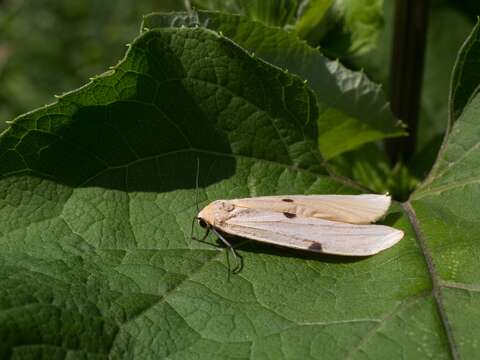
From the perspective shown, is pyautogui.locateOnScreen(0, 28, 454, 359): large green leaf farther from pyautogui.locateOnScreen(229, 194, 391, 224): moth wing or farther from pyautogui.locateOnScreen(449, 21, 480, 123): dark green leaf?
A: pyautogui.locateOnScreen(449, 21, 480, 123): dark green leaf

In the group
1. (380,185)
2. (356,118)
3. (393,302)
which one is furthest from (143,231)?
(380,185)

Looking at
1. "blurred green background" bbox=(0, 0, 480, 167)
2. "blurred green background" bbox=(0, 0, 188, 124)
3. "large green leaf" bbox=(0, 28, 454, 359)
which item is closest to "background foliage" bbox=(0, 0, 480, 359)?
"large green leaf" bbox=(0, 28, 454, 359)

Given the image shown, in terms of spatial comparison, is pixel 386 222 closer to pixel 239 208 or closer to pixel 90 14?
pixel 239 208

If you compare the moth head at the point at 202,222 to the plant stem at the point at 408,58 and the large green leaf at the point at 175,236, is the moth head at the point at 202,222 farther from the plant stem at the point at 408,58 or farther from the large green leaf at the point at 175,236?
the plant stem at the point at 408,58

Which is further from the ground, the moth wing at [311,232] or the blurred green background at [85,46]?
the blurred green background at [85,46]

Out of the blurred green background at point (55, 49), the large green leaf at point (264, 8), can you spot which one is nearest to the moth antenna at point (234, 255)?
the large green leaf at point (264, 8)

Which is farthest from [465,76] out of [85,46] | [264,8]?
[85,46]

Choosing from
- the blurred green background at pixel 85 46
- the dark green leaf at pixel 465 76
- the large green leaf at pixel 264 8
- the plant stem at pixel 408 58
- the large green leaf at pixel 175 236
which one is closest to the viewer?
the large green leaf at pixel 175 236
